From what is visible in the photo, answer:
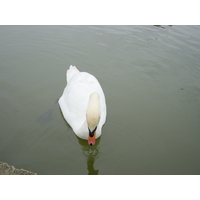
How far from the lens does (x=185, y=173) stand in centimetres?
435

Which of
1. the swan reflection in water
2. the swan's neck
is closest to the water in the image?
the swan reflection in water

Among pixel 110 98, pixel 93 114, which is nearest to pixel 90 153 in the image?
pixel 93 114

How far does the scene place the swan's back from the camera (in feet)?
16.1

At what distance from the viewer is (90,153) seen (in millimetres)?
4602

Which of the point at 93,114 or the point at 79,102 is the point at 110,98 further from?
the point at 93,114

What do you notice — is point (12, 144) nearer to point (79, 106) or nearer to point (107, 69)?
point (79, 106)

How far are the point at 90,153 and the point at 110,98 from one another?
2197mm

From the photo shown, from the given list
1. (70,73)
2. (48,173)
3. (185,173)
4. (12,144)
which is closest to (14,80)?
(70,73)

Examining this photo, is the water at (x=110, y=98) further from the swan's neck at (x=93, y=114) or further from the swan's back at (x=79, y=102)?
the swan's neck at (x=93, y=114)

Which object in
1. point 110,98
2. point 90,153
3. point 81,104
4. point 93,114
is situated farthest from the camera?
point 110,98

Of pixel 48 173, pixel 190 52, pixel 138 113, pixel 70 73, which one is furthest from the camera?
pixel 190 52

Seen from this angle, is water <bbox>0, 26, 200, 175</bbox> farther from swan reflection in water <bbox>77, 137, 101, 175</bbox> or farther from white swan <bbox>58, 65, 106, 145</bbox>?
white swan <bbox>58, 65, 106, 145</bbox>

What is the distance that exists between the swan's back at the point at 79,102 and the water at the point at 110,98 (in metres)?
0.29

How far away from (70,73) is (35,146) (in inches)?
102
